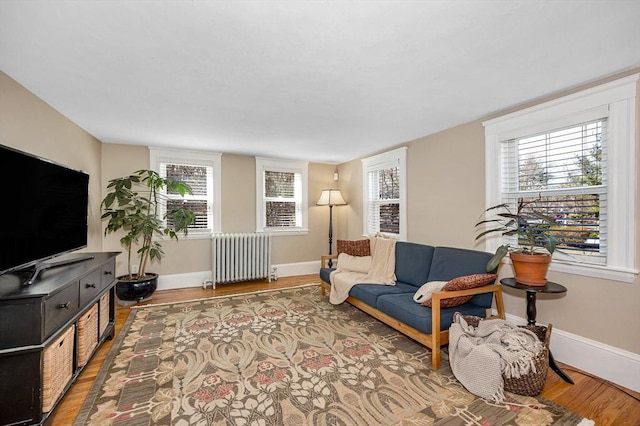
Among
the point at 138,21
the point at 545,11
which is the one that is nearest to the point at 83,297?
the point at 138,21

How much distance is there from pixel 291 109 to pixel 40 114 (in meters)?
2.26

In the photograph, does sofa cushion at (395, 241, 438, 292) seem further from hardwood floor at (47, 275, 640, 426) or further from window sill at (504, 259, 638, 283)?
hardwood floor at (47, 275, 640, 426)

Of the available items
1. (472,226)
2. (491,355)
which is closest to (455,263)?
(472,226)

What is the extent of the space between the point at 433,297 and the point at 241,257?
3348 mm

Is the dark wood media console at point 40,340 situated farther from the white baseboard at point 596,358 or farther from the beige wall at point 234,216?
the white baseboard at point 596,358

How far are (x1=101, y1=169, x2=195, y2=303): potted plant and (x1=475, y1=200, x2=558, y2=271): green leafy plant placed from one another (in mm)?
3812

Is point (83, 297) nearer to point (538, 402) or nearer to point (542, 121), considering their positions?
point (538, 402)

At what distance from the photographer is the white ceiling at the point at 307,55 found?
1.45 metres

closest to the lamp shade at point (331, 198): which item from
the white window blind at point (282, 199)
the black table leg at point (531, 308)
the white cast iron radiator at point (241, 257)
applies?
the white window blind at point (282, 199)

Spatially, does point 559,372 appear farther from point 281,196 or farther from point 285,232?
point 281,196

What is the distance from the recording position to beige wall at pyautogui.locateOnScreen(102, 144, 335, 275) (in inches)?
166

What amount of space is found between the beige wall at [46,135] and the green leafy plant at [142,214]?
8.5 inches

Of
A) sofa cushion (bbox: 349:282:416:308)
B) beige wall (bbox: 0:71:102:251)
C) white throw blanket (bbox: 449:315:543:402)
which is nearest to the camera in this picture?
white throw blanket (bbox: 449:315:543:402)

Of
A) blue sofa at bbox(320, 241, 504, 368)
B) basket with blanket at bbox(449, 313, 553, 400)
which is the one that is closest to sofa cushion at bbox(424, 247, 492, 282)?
blue sofa at bbox(320, 241, 504, 368)
